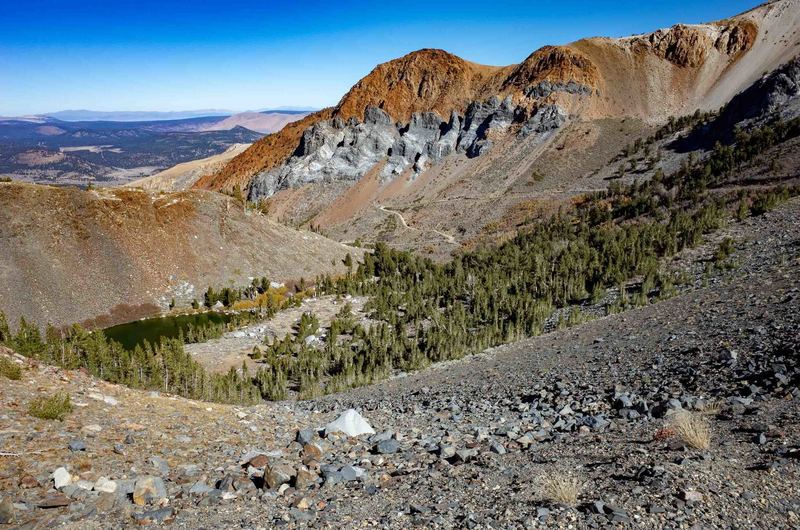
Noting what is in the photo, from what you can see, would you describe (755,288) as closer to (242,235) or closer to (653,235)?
(653,235)

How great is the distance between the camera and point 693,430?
1173cm

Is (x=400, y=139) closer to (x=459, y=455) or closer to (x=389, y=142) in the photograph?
(x=389, y=142)

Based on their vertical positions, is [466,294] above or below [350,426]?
below

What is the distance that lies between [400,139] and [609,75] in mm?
63008

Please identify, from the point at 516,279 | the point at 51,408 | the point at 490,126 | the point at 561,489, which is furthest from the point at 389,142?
the point at 561,489

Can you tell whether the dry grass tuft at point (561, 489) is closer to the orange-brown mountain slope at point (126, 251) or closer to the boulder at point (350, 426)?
the boulder at point (350, 426)

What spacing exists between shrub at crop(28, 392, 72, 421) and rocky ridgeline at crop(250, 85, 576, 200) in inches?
5083

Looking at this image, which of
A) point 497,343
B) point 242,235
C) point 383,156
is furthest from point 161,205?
point 383,156

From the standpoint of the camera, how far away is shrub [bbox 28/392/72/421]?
12672 millimetres

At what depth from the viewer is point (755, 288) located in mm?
29500

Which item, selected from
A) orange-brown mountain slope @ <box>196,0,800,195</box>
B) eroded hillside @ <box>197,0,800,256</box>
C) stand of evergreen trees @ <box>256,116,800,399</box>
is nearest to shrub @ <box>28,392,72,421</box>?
stand of evergreen trees @ <box>256,116,800,399</box>

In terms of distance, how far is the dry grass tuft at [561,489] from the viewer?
940cm

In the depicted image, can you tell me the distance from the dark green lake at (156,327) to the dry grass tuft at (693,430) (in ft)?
155

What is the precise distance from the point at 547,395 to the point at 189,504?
46.0 feet
